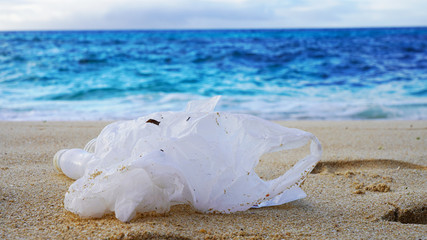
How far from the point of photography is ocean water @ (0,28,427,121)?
218 inches

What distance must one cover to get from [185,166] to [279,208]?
0.53 m

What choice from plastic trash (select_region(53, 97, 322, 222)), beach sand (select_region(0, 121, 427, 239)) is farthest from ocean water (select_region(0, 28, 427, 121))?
plastic trash (select_region(53, 97, 322, 222))

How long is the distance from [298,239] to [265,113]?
403 centimetres

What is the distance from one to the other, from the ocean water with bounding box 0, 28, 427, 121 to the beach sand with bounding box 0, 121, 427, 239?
8.17 ft

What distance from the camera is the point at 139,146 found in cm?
145

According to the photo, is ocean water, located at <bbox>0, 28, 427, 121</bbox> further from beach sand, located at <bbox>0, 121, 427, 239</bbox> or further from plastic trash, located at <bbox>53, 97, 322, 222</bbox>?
plastic trash, located at <bbox>53, 97, 322, 222</bbox>

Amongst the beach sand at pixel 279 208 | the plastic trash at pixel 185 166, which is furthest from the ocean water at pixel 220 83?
the plastic trash at pixel 185 166

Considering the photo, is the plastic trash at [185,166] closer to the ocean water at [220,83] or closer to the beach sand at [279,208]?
the beach sand at [279,208]

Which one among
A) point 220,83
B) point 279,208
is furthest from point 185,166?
point 220,83

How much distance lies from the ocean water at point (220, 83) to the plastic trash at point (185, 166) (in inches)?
141

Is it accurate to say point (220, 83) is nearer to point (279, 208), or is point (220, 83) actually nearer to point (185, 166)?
point (279, 208)

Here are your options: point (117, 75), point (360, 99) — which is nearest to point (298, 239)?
point (360, 99)

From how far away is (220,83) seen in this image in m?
8.48

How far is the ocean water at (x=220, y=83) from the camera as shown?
554 centimetres
